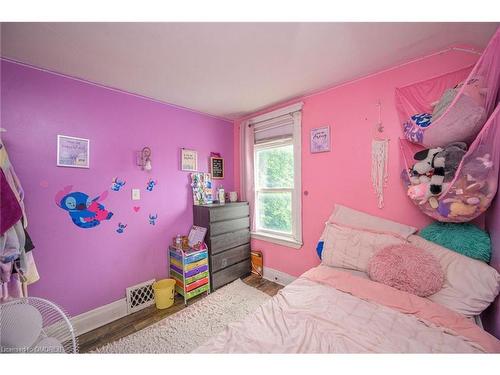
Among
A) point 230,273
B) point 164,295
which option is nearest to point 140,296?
point 164,295

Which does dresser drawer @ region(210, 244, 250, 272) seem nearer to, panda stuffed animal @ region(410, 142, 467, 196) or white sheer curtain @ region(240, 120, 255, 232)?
white sheer curtain @ region(240, 120, 255, 232)

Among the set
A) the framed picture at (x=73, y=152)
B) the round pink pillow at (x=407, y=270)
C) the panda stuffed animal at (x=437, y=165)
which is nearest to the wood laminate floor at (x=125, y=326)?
the round pink pillow at (x=407, y=270)

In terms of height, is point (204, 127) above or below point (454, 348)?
above

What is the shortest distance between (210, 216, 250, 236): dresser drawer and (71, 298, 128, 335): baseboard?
1.21 m

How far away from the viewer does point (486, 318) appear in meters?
1.32

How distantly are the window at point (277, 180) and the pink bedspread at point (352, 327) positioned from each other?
1214 millimetres

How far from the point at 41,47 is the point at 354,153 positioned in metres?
2.83

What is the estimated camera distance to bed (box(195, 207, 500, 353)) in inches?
37.7

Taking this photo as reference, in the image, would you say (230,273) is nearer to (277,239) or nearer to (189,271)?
(189,271)

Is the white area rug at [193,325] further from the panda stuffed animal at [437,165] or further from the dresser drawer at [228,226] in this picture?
the panda stuffed animal at [437,165]

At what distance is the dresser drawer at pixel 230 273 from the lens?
2529mm

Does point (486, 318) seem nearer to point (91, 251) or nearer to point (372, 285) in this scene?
point (372, 285)

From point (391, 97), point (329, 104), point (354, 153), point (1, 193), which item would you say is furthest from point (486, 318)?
point (1, 193)

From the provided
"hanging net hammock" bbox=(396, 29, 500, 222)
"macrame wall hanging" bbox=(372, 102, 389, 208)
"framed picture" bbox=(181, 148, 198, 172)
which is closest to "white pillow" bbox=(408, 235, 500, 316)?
"hanging net hammock" bbox=(396, 29, 500, 222)
